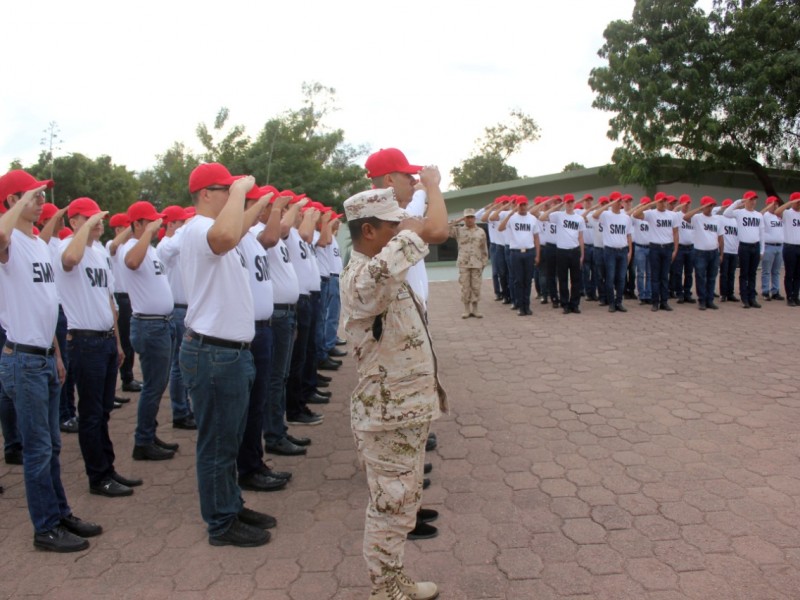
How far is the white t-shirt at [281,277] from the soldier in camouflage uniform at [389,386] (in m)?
2.28

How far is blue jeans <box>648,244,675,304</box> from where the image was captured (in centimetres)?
1141

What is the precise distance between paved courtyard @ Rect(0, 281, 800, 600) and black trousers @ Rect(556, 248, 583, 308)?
14.7 feet

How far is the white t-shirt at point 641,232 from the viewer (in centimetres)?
1182

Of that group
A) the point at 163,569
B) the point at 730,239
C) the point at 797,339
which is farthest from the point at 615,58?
the point at 163,569

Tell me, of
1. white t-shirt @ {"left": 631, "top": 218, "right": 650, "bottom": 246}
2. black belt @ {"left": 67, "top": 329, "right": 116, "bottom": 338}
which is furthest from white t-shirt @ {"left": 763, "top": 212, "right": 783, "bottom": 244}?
black belt @ {"left": 67, "top": 329, "right": 116, "bottom": 338}

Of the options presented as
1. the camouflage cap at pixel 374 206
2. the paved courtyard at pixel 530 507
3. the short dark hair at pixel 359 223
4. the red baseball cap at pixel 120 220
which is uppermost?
the red baseball cap at pixel 120 220

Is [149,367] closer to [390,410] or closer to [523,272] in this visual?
[390,410]

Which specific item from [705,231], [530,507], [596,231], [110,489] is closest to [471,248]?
[596,231]

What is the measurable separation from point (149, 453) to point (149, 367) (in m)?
0.69

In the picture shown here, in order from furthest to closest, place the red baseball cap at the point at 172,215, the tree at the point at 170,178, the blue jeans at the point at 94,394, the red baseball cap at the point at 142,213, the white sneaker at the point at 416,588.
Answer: the tree at the point at 170,178, the red baseball cap at the point at 172,215, the red baseball cap at the point at 142,213, the blue jeans at the point at 94,394, the white sneaker at the point at 416,588

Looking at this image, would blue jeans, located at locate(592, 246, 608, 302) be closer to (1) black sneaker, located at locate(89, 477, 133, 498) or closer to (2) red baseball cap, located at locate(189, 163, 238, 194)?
(2) red baseball cap, located at locate(189, 163, 238, 194)

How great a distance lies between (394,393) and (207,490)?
1.50m

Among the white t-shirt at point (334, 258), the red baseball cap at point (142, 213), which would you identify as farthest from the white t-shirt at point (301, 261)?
the white t-shirt at point (334, 258)

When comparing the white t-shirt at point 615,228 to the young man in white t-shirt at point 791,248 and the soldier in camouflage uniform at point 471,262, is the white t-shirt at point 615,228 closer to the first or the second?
the soldier in camouflage uniform at point 471,262
